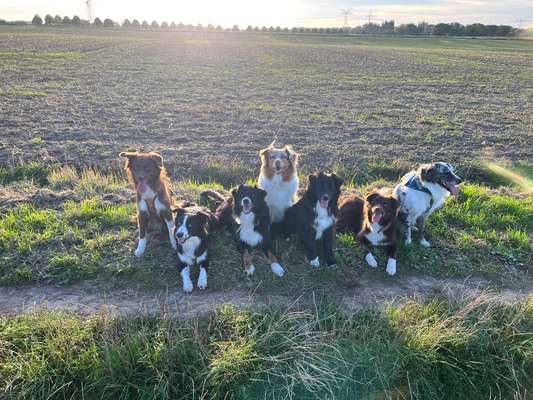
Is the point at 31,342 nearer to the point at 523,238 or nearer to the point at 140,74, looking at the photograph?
the point at 523,238

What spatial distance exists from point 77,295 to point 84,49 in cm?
4246

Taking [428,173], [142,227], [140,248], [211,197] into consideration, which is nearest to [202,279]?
[140,248]

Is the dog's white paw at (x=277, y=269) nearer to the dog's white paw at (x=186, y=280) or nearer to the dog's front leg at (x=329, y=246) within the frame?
the dog's front leg at (x=329, y=246)

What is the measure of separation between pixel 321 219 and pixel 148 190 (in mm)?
2441

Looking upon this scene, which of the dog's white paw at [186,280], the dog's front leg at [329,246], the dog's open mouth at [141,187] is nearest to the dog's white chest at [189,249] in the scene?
the dog's white paw at [186,280]

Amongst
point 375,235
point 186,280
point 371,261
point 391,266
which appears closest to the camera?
point 186,280

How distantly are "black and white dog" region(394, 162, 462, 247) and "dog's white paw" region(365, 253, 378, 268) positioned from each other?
0.77 metres

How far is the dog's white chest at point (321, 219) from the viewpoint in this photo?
540cm

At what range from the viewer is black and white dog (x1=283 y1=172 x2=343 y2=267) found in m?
5.32

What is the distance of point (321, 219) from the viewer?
213 inches

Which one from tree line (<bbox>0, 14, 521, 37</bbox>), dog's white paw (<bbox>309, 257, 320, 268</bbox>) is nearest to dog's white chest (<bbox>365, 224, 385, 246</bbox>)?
dog's white paw (<bbox>309, 257, 320, 268</bbox>)

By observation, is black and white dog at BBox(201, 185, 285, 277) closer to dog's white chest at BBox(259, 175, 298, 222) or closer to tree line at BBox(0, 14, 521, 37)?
dog's white chest at BBox(259, 175, 298, 222)

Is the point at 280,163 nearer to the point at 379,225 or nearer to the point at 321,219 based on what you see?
the point at 321,219

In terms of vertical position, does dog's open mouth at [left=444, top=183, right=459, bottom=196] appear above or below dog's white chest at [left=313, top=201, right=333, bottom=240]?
above
